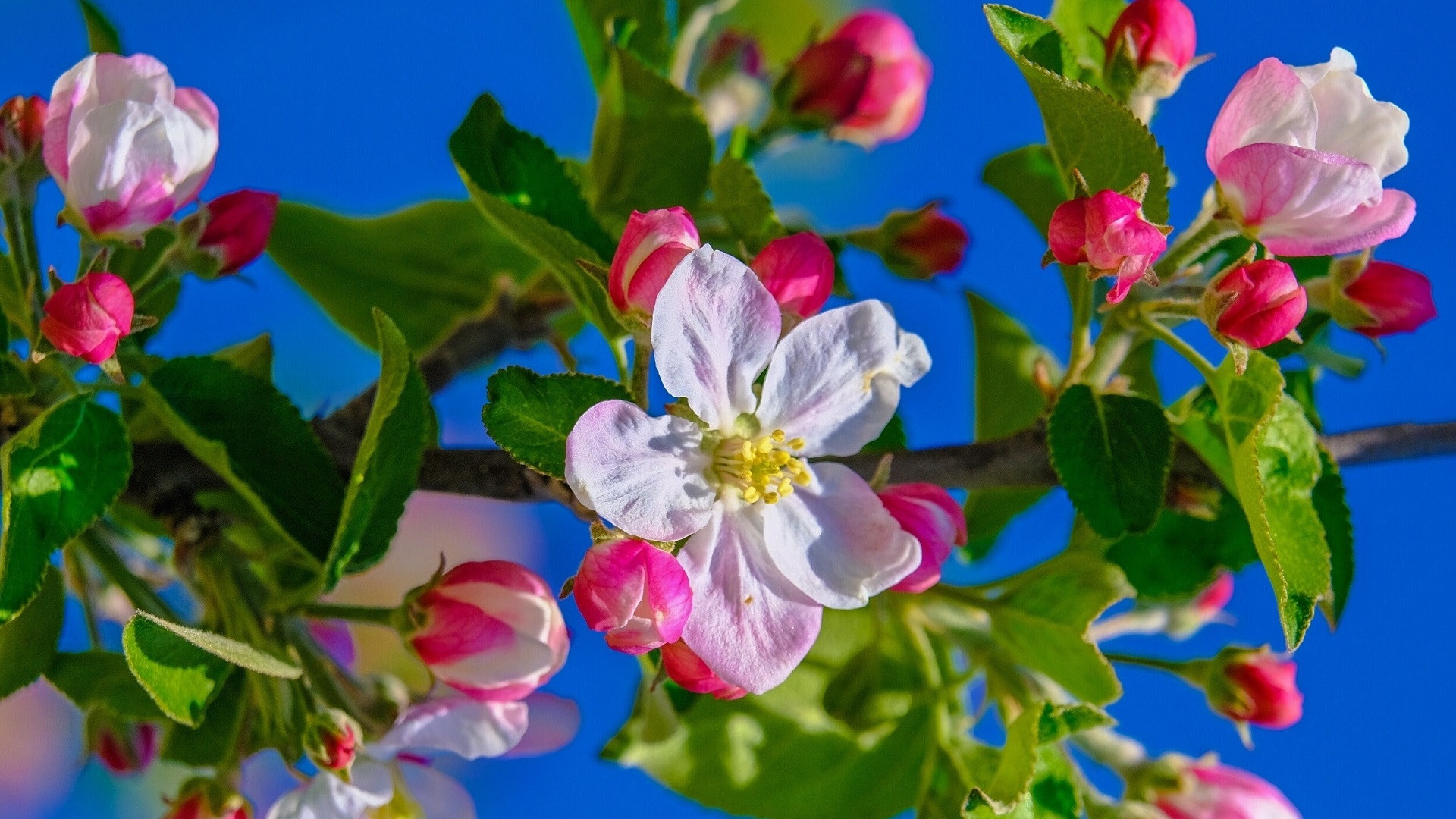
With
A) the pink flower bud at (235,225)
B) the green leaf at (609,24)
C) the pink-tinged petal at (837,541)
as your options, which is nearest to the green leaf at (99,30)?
the pink flower bud at (235,225)

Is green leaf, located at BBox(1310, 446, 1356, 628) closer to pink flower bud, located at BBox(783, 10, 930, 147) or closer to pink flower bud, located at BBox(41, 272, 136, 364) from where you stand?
pink flower bud, located at BBox(783, 10, 930, 147)

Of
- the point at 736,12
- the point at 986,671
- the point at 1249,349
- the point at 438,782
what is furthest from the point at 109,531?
the point at 736,12

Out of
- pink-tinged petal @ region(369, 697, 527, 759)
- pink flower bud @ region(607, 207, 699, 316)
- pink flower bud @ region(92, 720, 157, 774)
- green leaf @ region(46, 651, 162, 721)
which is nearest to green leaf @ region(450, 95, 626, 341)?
A: pink flower bud @ region(607, 207, 699, 316)

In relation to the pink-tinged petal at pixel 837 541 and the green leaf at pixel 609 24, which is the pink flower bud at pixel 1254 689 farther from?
the green leaf at pixel 609 24

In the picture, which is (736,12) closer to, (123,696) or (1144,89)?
(1144,89)

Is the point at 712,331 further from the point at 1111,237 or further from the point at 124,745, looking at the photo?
the point at 124,745

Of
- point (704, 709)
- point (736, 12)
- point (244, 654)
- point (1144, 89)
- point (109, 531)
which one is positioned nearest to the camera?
point (244, 654)
